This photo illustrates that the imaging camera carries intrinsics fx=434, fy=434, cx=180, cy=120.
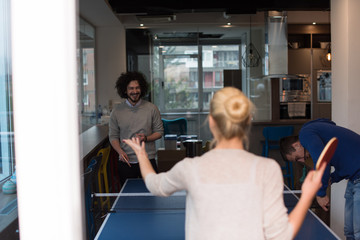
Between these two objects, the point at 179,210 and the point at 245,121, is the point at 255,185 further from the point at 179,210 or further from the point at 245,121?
the point at 179,210

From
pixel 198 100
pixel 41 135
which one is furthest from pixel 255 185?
pixel 198 100

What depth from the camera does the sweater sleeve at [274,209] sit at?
142cm

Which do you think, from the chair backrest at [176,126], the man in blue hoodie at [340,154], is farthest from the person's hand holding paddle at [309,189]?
the chair backrest at [176,126]

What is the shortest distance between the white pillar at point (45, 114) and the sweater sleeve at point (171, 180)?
344 mm

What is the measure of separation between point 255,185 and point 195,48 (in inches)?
281

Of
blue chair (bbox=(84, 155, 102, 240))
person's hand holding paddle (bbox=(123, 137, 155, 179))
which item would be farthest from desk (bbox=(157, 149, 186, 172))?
person's hand holding paddle (bbox=(123, 137, 155, 179))

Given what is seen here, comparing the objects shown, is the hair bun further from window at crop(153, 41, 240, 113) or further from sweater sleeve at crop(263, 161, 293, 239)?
window at crop(153, 41, 240, 113)

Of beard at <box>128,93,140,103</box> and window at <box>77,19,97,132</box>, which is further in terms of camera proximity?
window at <box>77,19,97,132</box>

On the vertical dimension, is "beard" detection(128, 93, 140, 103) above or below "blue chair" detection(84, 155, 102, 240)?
above

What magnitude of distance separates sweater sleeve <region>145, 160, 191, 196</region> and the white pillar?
34 cm

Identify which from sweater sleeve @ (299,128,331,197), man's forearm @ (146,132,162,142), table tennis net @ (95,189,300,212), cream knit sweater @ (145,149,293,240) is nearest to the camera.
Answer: cream knit sweater @ (145,149,293,240)

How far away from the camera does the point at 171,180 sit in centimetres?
150

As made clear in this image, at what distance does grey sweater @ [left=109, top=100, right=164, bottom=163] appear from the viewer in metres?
4.19

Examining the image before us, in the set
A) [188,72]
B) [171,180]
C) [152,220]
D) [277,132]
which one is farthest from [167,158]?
[171,180]
